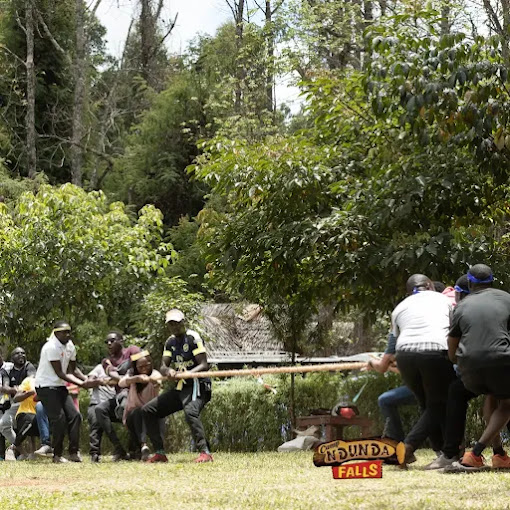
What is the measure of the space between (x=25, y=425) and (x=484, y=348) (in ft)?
29.4

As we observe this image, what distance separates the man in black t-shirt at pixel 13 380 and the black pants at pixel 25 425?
0.71 ft

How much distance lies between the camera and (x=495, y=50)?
1219cm

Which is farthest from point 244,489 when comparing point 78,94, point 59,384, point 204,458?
point 78,94

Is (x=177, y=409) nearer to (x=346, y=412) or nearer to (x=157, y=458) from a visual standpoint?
(x=157, y=458)

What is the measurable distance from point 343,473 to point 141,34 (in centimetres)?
3894

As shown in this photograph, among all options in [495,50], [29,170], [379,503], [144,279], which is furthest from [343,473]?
[29,170]

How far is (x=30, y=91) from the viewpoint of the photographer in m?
35.6

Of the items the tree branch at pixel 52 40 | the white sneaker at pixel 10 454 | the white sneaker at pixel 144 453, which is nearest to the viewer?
the white sneaker at pixel 144 453

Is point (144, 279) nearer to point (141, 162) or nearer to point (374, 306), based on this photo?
point (374, 306)

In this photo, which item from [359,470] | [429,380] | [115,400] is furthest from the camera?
[115,400]

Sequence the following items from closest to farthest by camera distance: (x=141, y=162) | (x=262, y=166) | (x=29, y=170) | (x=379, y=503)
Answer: (x=379, y=503)
(x=262, y=166)
(x=29, y=170)
(x=141, y=162)

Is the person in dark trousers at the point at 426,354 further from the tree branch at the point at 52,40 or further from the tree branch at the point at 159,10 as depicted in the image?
the tree branch at the point at 159,10

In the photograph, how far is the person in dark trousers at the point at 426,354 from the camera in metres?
9.84

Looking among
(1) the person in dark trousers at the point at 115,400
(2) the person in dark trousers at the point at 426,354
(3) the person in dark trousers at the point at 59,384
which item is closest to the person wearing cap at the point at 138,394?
(1) the person in dark trousers at the point at 115,400
